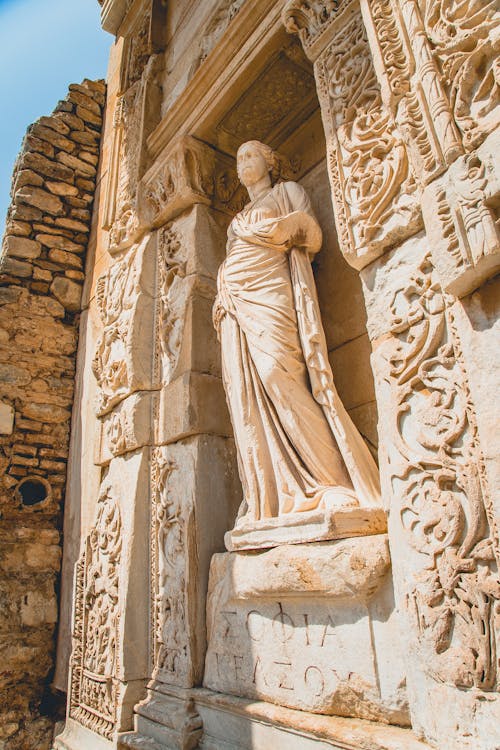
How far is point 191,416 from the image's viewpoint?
3.04 metres

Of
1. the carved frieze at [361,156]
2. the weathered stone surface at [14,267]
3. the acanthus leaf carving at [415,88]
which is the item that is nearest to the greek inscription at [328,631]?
the carved frieze at [361,156]

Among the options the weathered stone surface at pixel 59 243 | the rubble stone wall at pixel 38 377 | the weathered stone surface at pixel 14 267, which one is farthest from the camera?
the weathered stone surface at pixel 59 243

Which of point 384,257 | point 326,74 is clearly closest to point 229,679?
point 384,257

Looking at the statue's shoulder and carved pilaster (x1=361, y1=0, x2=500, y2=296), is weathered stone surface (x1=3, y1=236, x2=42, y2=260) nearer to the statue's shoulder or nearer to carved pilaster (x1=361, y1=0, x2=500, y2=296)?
the statue's shoulder

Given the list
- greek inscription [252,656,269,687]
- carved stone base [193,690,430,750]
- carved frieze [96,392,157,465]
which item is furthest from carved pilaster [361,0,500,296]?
carved frieze [96,392,157,465]

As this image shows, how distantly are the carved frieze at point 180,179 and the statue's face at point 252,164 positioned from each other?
0.48 m

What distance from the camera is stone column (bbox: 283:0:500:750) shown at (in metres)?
1.51

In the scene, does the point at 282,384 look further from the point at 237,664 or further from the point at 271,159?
the point at 271,159

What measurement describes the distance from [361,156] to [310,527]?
5.07 ft

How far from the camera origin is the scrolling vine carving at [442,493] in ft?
4.90

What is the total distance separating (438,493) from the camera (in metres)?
1.66

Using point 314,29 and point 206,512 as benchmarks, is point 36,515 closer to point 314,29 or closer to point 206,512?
point 206,512

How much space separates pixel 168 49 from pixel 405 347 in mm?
3836

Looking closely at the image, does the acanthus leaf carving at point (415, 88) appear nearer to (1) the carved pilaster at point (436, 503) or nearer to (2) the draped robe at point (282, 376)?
(1) the carved pilaster at point (436, 503)
